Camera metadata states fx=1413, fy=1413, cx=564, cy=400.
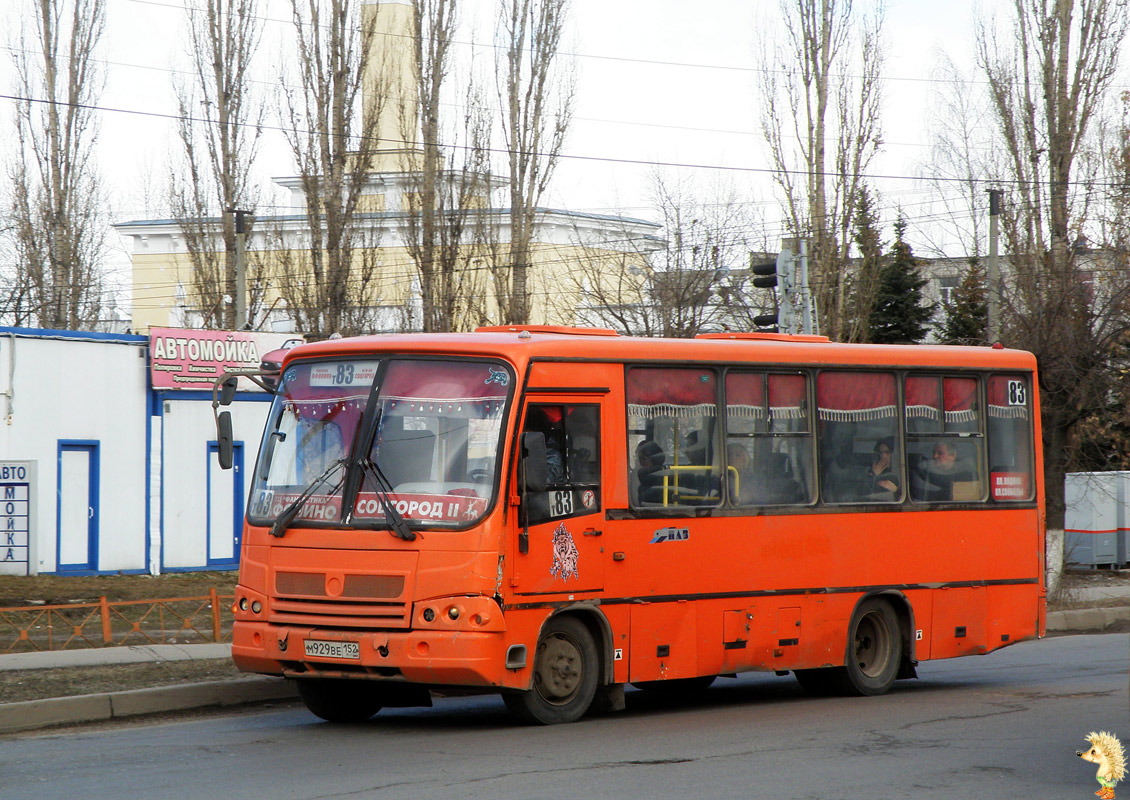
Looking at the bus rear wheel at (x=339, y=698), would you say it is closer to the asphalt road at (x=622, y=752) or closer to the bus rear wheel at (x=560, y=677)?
the asphalt road at (x=622, y=752)

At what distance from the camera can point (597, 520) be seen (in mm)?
10453

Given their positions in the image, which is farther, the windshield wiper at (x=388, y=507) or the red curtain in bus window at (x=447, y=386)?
the red curtain in bus window at (x=447, y=386)

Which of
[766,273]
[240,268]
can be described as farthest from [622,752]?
[240,268]

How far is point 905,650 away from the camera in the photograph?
12.8 metres

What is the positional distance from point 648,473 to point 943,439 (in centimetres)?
361

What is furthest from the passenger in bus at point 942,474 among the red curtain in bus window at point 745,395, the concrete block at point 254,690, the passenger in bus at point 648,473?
the concrete block at point 254,690

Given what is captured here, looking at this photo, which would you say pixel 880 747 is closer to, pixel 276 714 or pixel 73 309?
pixel 276 714

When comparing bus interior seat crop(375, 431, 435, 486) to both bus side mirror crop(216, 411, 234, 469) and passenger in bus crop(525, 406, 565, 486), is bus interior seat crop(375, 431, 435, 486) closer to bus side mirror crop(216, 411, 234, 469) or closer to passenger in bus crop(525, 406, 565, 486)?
passenger in bus crop(525, 406, 565, 486)

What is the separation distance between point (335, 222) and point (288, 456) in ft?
76.3

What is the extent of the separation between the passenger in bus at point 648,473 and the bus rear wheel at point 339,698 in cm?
250

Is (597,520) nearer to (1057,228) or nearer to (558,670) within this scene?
(558,670)

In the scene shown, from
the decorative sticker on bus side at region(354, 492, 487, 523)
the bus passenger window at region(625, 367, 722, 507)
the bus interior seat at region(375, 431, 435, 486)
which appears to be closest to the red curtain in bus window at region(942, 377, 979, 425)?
the bus passenger window at region(625, 367, 722, 507)

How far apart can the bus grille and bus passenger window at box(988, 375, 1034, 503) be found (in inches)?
253

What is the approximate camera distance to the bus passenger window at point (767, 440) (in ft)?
37.9
